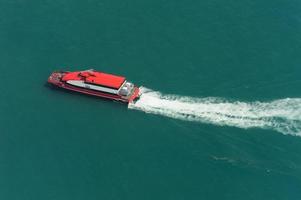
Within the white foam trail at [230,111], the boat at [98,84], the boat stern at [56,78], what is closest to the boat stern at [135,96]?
the boat at [98,84]

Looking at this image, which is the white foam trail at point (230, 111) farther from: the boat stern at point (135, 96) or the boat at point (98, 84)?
the boat at point (98, 84)

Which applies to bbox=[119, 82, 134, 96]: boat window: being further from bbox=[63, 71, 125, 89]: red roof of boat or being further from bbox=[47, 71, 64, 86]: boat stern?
bbox=[47, 71, 64, 86]: boat stern

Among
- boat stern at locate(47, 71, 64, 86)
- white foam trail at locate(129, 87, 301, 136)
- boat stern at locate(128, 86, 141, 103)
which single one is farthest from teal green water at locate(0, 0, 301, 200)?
boat stern at locate(47, 71, 64, 86)

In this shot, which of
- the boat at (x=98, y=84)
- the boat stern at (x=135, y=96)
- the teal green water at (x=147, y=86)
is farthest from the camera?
the boat at (x=98, y=84)

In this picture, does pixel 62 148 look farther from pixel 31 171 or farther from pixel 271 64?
pixel 271 64

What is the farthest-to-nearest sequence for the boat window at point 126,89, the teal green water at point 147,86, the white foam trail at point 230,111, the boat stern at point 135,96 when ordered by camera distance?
1. the boat window at point 126,89
2. the boat stern at point 135,96
3. the white foam trail at point 230,111
4. the teal green water at point 147,86

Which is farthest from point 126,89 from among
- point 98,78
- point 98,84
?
point 98,78

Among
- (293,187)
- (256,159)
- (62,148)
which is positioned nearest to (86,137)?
(62,148)
